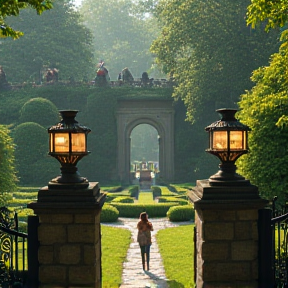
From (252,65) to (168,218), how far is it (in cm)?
1247

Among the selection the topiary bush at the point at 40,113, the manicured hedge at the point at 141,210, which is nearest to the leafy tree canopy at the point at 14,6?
the manicured hedge at the point at 141,210

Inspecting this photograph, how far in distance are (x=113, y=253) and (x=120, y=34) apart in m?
65.4

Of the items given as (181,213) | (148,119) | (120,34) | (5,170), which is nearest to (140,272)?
(5,170)

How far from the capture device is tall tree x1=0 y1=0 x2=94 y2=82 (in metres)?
43.1

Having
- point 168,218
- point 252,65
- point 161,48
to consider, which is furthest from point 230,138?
point 161,48

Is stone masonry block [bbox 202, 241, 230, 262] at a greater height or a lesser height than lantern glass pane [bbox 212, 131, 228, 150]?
lesser

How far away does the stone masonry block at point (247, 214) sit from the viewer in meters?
7.31

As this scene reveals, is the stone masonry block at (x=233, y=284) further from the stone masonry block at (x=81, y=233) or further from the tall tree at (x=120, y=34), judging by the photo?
the tall tree at (x=120, y=34)

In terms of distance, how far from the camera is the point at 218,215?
287 inches

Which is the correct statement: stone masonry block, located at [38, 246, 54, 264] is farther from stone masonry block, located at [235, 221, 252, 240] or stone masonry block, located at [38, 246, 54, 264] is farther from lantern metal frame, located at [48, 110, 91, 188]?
stone masonry block, located at [235, 221, 252, 240]

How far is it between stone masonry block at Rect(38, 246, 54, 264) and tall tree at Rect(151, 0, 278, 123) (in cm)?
2435

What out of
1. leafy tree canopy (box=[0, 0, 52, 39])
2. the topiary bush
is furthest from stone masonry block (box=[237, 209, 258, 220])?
the topiary bush

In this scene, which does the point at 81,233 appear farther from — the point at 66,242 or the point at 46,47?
the point at 46,47

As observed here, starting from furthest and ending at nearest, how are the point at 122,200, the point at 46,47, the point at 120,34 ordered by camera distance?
the point at 120,34, the point at 46,47, the point at 122,200
